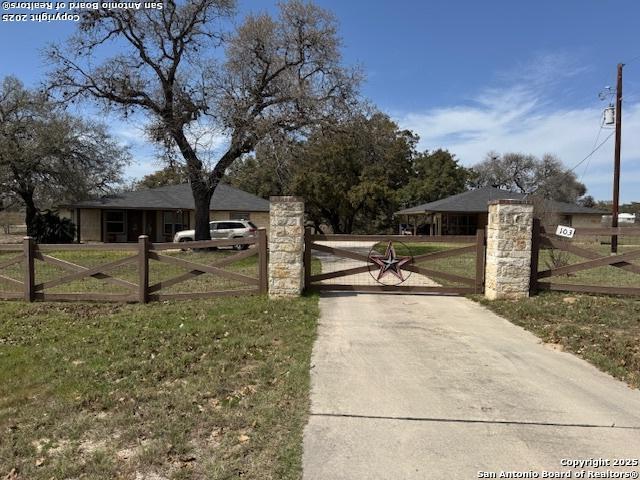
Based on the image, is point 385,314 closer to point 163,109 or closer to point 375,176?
point 163,109

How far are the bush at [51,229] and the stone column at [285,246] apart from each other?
26435 millimetres

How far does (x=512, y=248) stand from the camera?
9148mm

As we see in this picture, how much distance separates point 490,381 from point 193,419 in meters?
2.89

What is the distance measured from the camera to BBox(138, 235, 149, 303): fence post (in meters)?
9.02

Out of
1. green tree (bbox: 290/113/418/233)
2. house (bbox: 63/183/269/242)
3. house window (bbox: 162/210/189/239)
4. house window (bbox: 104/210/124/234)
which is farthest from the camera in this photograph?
green tree (bbox: 290/113/418/233)

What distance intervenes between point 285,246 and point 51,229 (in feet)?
87.8

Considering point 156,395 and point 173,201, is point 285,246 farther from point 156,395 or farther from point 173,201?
point 173,201

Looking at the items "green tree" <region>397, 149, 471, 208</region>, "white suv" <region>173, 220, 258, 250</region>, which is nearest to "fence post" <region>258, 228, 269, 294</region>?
"white suv" <region>173, 220, 258, 250</region>

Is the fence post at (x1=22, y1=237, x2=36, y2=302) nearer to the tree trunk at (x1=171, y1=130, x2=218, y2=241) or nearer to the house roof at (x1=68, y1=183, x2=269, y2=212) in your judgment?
the tree trunk at (x1=171, y1=130, x2=218, y2=241)

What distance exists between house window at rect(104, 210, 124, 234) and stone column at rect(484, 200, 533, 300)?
98.8ft

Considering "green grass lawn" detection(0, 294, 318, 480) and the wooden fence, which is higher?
the wooden fence

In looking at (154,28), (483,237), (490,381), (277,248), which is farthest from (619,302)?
(154,28)

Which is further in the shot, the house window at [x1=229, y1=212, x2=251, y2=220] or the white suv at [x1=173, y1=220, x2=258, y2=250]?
the house window at [x1=229, y1=212, x2=251, y2=220]

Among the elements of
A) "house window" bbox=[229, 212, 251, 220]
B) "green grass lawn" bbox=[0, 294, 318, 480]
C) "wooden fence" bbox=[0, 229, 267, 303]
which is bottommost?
"green grass lawn" bbox=[0, 294, 318, 480]
